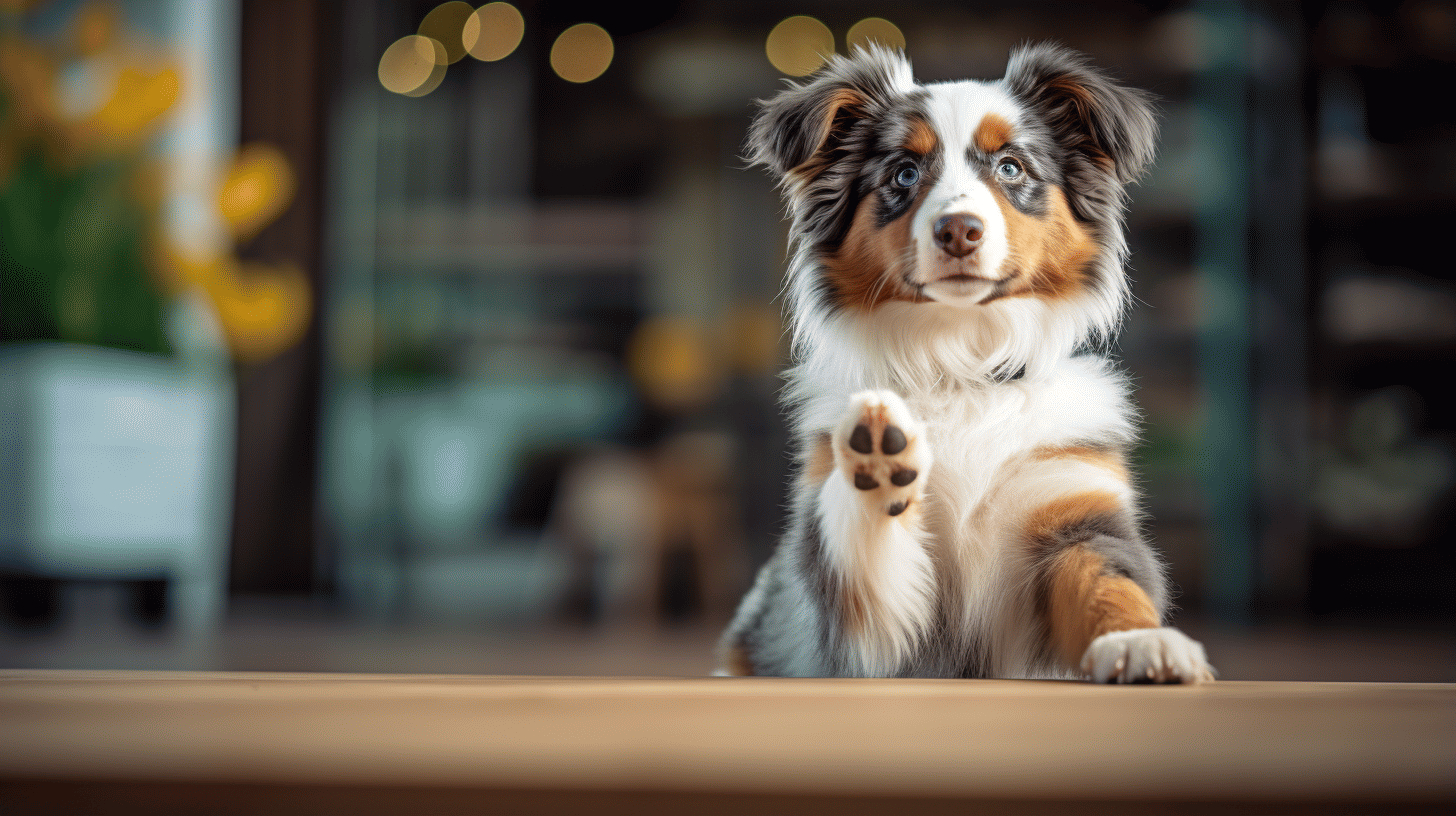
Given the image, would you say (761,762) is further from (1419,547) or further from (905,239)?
(1419,547)

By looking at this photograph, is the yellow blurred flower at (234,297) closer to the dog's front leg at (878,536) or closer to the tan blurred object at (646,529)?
the dog's front leg at (878,536)

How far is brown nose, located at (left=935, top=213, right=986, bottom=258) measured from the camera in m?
0.56

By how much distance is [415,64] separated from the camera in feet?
12.7

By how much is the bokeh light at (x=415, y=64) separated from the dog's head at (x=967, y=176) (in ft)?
11.8

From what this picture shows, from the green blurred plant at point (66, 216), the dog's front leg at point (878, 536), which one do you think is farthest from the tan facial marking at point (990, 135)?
the green blurred plant at point (66, 216)

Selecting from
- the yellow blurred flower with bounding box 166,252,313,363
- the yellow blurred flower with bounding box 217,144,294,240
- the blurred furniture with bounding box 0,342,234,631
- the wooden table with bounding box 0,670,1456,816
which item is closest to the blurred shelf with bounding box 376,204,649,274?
the blurred furniture with bounding box 0,342,234,631

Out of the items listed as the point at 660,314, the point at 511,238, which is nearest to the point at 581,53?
the point at 511,238

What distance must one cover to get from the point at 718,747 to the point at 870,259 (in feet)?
1.05

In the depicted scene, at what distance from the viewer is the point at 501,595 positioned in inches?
147

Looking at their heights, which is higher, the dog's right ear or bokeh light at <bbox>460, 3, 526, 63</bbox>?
bokeh light at <bbox>460, 3, 526, 63</bbox>

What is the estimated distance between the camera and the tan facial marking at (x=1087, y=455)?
0.58 m

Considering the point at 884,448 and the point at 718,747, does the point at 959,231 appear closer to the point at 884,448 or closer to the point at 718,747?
the point at 884,448

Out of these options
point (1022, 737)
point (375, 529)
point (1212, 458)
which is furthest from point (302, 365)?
point (1022, 737)

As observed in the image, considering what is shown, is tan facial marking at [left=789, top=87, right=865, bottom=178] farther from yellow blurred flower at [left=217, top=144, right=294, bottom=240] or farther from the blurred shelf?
the blurred shelf
